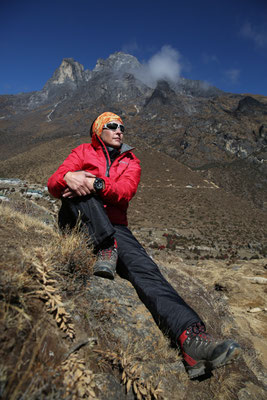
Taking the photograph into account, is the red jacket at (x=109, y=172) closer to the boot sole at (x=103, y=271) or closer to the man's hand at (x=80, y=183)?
the man's hand at (x=80, y=183)

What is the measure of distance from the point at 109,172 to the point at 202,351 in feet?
7.17

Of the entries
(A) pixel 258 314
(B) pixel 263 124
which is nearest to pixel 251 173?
(B) pixel 263 124

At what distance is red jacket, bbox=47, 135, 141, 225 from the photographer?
8.76ft

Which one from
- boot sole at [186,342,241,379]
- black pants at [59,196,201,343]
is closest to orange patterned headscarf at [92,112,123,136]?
black pants at [59,196,201,343]

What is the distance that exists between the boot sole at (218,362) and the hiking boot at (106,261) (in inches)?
44.4

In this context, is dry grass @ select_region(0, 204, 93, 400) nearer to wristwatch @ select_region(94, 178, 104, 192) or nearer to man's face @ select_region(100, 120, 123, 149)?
wristwatch @ select_region(94, 178, 104, 192)

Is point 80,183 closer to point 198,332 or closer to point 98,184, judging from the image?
point 98,184

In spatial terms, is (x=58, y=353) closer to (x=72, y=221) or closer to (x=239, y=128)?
(x=72, y=221)

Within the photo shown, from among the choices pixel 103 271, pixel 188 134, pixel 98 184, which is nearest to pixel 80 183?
pixel 98 184

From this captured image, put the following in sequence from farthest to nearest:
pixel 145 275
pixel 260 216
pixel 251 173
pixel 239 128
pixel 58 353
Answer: pixel 239 128 < pixel 251 173 < pixel 260 216 < pixel 145 275 < pixel 58 353

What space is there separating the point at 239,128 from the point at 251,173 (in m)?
23.7

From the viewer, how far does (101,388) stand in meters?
1.41

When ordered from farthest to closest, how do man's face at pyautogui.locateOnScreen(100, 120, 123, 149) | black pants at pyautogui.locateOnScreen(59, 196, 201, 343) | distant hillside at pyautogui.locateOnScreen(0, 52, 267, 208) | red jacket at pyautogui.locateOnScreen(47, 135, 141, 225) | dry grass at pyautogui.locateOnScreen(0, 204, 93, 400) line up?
distant hillside at pyautogui.locateOnScreen(0, 52, 267, 208), man's face at pyautogui.locateOnScreen(100, 120, 123, 149), red jacket at pyautogui.locateOnScreen(47, 135, 141, 225), black pants at pyautogui.locateOnScreen(59, 196, 201, 343), dry grass at pyautogui.locateOnScreen(0, 204, 93, 400)

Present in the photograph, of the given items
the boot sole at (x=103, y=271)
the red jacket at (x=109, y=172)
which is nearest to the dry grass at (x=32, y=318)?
the boot sole at (x=103, y=271)
